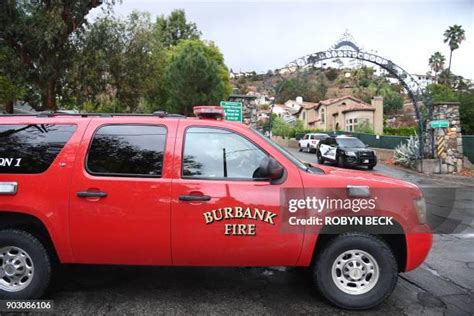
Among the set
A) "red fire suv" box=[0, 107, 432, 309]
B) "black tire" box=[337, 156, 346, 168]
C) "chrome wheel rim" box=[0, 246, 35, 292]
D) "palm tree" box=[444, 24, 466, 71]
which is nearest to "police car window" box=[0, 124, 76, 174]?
"red fire suv" box=[0, 107, 432, 309]

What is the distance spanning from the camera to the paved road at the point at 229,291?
4.06 meters

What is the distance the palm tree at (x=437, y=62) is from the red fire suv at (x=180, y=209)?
294ft

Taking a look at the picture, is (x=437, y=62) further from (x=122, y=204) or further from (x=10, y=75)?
(x=122, y=204)

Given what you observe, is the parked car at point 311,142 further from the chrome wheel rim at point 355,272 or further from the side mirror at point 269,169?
the side mirror at point 269,169

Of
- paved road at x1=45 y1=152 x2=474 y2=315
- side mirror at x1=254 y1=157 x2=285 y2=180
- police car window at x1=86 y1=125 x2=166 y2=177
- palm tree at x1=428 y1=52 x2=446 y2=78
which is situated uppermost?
palm tree at x1=428 y1=52 x2=446 y2=78

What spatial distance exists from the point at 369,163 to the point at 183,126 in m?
18.3

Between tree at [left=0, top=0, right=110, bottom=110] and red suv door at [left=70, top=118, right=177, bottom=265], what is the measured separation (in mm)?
14826

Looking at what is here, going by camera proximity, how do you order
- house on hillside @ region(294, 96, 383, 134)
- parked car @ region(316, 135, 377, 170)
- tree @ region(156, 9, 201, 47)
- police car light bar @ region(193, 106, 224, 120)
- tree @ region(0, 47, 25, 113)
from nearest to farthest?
police car light bar @ region(193, 106, 224, 120) < tree @ region(0, 47, 25, 113) < parked car @ region(316, 135, 377, 170) < house on hillside @ region(294, 96, 383, 134) < tree @ region(156, 9, 201, 47)

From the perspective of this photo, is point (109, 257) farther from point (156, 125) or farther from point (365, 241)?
point (365, 241)

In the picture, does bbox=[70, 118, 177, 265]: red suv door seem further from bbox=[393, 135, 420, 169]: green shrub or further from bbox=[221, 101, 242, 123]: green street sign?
bbox=[393, 135, 420, 169]: green shrub

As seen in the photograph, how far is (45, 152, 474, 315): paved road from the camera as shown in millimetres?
4062

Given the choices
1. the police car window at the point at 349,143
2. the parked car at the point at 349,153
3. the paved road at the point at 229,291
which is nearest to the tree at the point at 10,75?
the paved road at the point at 229,291

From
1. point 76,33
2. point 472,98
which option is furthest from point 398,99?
point 76,33

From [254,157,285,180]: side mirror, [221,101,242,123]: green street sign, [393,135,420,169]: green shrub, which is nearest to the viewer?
[254,157,285,180]: side mirror
